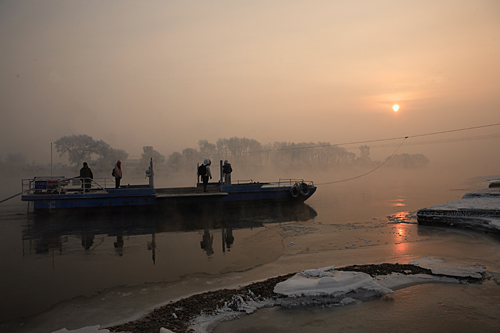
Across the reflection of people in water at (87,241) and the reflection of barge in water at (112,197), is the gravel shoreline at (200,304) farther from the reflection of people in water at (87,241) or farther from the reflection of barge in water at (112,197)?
the reflection of barge in water at (112,197)

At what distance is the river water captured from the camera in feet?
15.3

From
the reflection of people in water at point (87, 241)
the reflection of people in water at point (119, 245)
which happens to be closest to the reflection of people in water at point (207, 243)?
the reflection of people in water at point (119, 245)

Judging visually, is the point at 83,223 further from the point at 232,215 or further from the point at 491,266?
the point at 491,266

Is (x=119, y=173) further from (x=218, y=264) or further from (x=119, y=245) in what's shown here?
(x=218, y=264)

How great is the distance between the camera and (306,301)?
16.6 ft

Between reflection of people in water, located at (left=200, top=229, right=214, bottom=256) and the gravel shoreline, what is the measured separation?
3607 millimetres

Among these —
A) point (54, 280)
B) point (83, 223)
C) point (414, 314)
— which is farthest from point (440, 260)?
point (83, 223)

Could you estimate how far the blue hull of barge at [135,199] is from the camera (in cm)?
1681

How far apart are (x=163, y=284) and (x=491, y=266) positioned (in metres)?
7.07

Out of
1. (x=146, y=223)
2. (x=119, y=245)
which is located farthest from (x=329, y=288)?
(x=146, y=223)

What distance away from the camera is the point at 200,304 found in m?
5.04

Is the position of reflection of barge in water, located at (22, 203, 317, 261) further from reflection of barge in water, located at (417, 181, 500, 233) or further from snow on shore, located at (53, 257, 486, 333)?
reflection of barge in water, located at (417, 181, 500, 233)

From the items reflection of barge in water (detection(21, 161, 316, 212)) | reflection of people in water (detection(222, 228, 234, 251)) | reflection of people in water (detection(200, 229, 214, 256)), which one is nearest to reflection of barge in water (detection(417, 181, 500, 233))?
reflection of people in water (detection(222, 228, 234, 251))

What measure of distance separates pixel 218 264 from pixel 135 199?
37.2 feet
